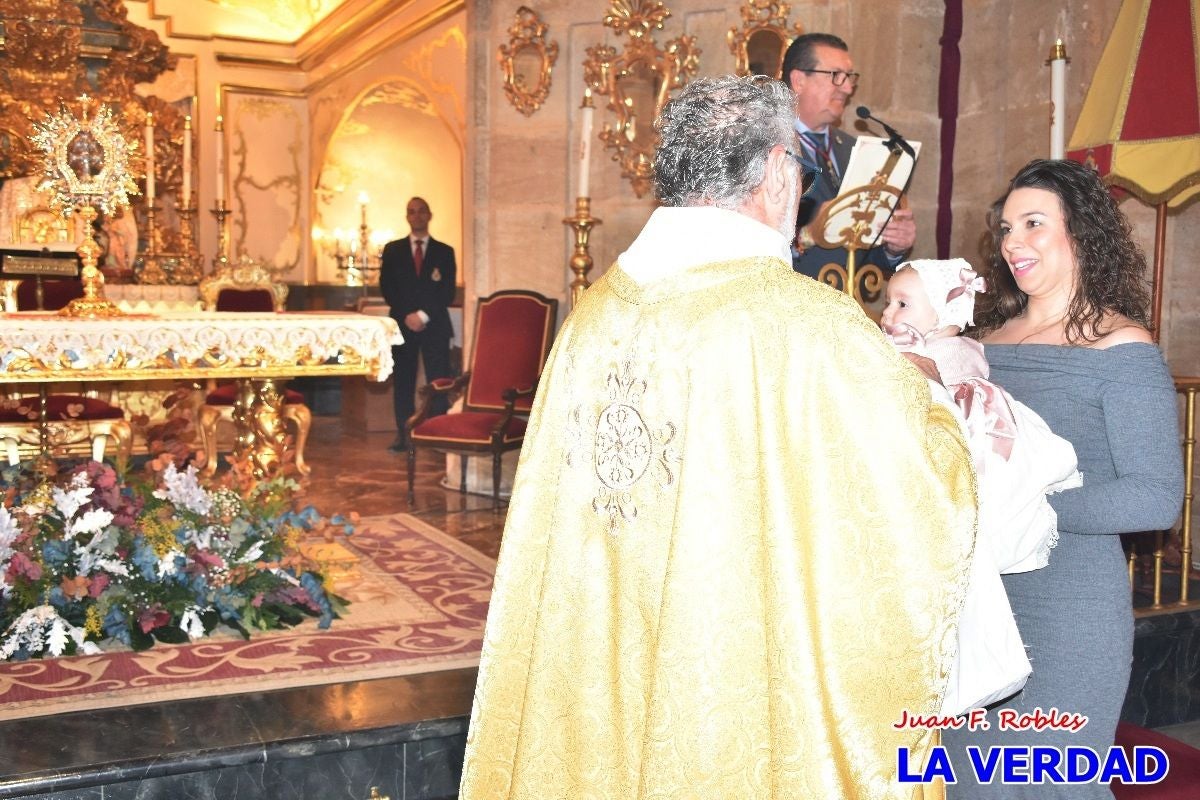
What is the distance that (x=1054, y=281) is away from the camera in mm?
2318

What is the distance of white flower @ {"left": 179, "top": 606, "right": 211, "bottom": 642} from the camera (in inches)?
153

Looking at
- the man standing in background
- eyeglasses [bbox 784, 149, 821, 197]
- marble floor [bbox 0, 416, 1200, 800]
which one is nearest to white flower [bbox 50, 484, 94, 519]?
marble floor [bbox 0, 416, 1200, 800]

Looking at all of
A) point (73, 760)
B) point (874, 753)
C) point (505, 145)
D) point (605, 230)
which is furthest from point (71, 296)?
point (874, 753)

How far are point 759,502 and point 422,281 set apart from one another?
7.57m

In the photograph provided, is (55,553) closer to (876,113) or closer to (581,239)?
(581,239)

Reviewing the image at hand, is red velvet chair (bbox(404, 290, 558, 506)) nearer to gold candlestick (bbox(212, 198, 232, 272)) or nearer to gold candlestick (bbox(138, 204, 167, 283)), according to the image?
gold candlestick (bbox(212, 198, 232, 272))

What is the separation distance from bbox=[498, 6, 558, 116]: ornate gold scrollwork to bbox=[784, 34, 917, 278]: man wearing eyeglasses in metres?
2.94

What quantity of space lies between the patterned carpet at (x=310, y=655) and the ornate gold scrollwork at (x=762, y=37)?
3026mm

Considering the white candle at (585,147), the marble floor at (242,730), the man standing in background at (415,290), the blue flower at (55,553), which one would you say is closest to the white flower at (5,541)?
the blue flower at (55,553)

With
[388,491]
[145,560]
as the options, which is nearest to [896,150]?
[145,560]

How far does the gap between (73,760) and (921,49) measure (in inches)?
199

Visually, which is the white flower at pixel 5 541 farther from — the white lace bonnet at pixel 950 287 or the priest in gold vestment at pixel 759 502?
the white lace bonnet at pixel 950 287

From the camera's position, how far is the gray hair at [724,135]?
1.83 meters

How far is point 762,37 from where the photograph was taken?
6047 millimetres
